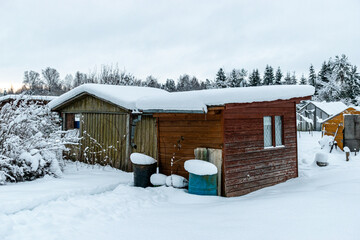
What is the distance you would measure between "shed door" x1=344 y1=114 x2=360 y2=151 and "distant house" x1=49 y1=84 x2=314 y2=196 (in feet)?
22.1

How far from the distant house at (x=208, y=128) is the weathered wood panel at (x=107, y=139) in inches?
1.4

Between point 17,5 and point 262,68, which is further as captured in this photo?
point 262,68

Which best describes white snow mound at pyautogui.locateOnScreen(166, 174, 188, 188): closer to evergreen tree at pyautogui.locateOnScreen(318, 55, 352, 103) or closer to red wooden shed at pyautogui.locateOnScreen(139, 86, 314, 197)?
red wooden shed at pyautogui.locateOnScreen(139, 86, 314, 197)

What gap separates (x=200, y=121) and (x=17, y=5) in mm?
9302

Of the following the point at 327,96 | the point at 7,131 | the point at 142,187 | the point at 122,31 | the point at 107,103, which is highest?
the point at 122,31

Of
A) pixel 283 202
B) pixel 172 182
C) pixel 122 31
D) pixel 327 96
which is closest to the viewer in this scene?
pixel 283 202

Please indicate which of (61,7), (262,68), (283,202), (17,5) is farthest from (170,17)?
(262,68)

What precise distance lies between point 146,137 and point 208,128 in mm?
3443

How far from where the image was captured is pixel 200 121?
26.6ft

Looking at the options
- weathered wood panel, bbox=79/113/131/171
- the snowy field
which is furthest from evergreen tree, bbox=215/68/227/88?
the snowy field

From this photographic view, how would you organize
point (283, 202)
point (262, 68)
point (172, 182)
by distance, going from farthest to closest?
1. point (262, 68)
2. point (172, 182)
3. point (283, 202)

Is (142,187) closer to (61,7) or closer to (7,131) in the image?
(7,131)

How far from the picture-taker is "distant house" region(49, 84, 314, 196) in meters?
7.67

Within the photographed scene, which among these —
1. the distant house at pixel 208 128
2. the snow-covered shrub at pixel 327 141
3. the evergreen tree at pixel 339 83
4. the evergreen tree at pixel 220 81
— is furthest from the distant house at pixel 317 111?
the distant house at pixel 208 128
